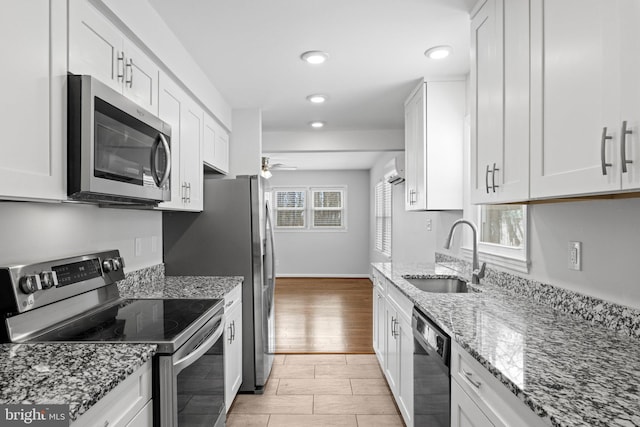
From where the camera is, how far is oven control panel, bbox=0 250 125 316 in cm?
145

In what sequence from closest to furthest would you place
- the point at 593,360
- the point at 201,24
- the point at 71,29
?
1. the point at 593,360
2. the point at 71,29
3. the point at 201,24

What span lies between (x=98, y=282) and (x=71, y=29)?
117cm

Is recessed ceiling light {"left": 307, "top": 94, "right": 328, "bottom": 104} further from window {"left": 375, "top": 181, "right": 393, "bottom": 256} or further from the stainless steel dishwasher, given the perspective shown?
window {"left": 375, "top": 181, "right": 393, "bottom": 256}

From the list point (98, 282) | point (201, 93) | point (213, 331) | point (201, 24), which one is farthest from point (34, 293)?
point (201, 93)

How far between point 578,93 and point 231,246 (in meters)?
2.39

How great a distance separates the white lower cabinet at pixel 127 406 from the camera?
3.48 ft

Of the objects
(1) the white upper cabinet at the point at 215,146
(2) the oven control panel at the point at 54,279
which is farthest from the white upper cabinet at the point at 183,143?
(2) the oven control panel at the point at 54,279

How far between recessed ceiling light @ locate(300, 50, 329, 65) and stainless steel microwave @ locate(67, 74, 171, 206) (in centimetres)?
110

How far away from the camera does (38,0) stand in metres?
1.21

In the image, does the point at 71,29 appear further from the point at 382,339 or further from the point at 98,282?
the point at 382,339

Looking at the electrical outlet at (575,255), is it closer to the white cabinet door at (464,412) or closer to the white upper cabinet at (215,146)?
the white cabinet door at (464,412)

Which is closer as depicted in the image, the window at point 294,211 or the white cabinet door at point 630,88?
the white cabinet door at point 630,88

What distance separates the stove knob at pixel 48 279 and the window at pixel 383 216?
5417 mm

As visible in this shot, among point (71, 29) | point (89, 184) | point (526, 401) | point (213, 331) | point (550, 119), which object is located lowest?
point (213, 331)
